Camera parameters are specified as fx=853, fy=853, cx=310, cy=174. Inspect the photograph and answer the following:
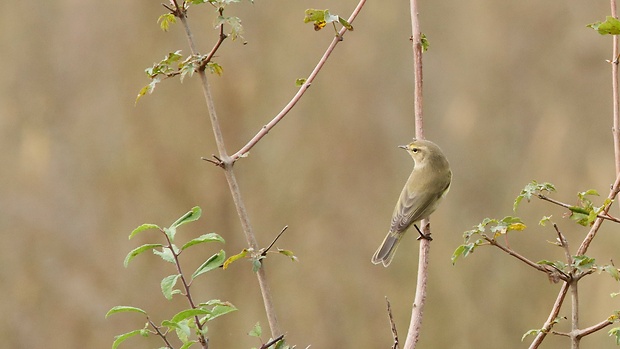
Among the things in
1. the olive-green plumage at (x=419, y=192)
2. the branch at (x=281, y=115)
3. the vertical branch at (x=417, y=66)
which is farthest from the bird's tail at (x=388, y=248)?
the branch at (x=281, y=115)

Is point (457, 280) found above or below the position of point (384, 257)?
above

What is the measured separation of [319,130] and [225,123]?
2.22 feet

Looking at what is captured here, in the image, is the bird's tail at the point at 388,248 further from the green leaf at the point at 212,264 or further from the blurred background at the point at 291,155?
the blurred background at the point at 291,155

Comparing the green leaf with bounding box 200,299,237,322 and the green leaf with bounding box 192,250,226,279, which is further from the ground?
the green leaf with bounding box 192,250,226,279

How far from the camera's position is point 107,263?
20.1 feet

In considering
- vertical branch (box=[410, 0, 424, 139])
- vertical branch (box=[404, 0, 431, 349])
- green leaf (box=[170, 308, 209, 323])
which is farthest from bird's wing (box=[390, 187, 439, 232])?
green leaf (box=[170, 308, 209, 323])

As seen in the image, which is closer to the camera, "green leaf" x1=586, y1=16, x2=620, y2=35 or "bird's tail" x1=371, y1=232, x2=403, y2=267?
"green leaf" x1=586, y1=16, x2=620, y2=35

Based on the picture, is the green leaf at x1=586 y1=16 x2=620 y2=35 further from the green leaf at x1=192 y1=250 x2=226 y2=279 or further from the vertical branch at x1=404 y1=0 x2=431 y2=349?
the green leaf at x1=192 y1=250 x2=226 y2=279

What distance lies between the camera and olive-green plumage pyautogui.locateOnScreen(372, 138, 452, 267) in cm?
235

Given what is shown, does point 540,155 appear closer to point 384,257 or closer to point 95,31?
point 95,31

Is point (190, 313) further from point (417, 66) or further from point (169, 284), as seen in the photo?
point (417, 66)

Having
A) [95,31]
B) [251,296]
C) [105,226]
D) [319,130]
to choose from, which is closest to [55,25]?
[95,31]

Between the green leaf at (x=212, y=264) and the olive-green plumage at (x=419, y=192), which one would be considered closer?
the green leaf at (x=212, y=264)

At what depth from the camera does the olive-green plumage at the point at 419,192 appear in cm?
235
